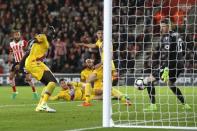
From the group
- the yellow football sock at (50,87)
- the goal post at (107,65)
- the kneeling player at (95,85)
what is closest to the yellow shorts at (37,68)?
the yellow football sock at (50,87)

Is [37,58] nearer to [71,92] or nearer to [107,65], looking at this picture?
[107,65]

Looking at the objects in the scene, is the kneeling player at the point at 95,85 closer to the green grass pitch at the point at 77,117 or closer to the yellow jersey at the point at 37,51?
the green grass pitch at the point at 77,117

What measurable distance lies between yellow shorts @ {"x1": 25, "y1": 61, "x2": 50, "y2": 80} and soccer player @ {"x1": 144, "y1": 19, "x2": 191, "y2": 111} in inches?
97.8

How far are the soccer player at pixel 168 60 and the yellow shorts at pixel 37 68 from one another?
2.48 m

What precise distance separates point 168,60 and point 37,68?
3.09 metres

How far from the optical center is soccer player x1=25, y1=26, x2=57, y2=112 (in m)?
Answer: 14.3

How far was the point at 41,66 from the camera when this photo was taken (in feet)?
48.2

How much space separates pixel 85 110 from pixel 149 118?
7.98 feet

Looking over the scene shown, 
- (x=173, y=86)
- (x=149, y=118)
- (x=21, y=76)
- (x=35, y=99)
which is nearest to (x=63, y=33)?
(x=21, y=76)

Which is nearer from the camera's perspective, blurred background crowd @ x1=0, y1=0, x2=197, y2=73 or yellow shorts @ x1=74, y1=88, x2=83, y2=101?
yellow shorts @ x1=74, y1=88, x2=83, y2=101

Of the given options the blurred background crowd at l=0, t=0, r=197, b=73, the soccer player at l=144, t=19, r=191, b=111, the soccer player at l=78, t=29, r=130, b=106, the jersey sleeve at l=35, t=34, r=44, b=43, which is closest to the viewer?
the jersey sleeve at l=35, t=34, r=44, b=43

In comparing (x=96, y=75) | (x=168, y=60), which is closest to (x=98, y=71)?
(x=96, y=75)

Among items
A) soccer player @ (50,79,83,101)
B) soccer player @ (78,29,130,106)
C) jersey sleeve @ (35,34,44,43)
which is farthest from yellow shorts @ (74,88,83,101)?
jersey sleeve @ (35,34,44,43)

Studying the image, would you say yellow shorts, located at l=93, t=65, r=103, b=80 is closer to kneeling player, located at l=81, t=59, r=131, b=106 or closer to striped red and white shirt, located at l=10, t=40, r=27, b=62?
kneeling player, located at l=81, t=59, r=131, b=106
